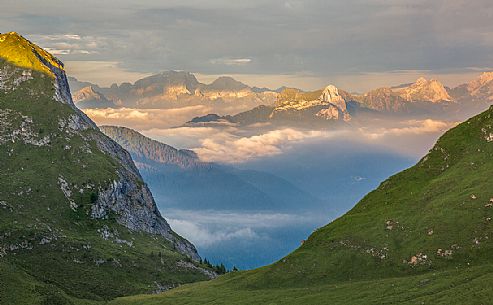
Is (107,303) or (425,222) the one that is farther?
(107,303)

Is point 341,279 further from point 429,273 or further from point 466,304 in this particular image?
point 466,304

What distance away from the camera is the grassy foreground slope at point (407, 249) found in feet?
424

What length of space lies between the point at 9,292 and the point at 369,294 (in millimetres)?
88512

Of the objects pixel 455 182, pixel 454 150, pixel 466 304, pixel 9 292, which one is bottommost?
pixel 466 304

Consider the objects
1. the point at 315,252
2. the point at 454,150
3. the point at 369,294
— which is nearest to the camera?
the point at 369,294

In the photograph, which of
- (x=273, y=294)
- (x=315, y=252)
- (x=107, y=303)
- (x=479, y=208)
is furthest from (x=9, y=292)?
(x=479, y=208)

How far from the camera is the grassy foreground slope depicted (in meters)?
129

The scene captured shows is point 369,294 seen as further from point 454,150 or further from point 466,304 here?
point 454,150

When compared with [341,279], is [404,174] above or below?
above

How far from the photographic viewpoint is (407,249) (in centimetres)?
14888

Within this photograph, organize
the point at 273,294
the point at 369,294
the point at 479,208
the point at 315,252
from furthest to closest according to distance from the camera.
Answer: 1. the point at 315,252
2. the point at 273,294
3. the point at 479,208
4. the point at 369,294

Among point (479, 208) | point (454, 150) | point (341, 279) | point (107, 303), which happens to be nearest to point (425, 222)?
point (479, 208)

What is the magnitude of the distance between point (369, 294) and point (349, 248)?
31213 mm

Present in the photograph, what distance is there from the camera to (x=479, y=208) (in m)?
145
